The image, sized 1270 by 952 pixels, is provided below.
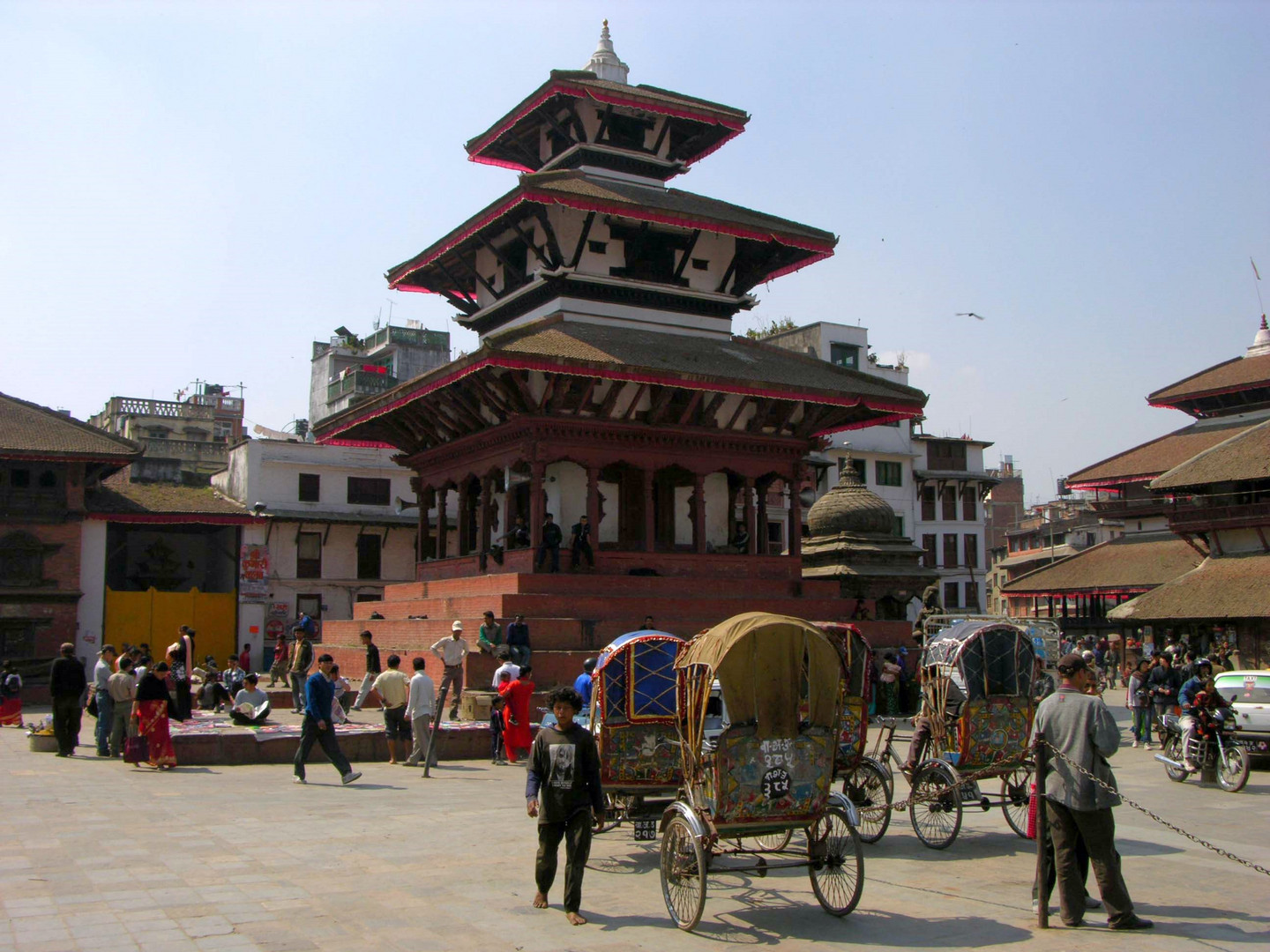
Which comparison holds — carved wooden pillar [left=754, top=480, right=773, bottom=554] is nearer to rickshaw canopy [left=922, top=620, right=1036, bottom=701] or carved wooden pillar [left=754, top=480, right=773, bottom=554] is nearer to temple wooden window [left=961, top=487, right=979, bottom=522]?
rickshaw canopy [left=922, top=620, right=1036, bottom=701]

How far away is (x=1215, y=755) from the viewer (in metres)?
15.3

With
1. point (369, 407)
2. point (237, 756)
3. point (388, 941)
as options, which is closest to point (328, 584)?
point (369, 407)

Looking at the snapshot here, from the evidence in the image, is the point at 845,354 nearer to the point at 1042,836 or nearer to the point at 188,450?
the point at 188,450

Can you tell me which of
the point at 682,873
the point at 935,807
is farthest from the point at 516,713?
the point at 682,873

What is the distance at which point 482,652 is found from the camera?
19.0 m

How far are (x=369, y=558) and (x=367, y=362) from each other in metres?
17.7

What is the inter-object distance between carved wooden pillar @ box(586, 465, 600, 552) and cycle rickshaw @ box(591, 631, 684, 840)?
40.8 ft

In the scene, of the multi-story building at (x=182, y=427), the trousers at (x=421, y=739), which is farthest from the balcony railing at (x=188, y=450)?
the trousers at (x=421, y=739)

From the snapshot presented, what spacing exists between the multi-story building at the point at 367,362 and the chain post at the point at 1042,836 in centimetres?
4921

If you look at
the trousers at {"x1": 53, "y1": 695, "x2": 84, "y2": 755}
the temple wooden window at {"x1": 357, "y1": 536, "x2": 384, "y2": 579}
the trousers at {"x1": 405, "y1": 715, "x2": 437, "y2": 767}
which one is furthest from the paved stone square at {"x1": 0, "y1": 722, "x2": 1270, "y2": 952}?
the temple wooden window at {"x1": 357, "y1": 536, "x2": 384, "y2": 579}

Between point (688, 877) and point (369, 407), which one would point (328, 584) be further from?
point (688, 877)

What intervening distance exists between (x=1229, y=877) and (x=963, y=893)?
2.52 m

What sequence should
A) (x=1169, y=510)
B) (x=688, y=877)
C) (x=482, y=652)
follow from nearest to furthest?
1. (x=688, y=877)
2. (x=482, y=652)
3. (x=1169, y=510)

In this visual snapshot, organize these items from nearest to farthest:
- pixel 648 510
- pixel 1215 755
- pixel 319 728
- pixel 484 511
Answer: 1. pixel 319 728
2. pixel 1215 755
3. pixel 648 510
4. pixel 484 511
